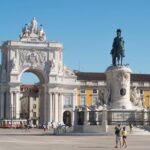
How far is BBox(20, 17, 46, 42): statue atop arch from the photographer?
10706 centimetres

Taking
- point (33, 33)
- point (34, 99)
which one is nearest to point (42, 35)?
point (33, 33)

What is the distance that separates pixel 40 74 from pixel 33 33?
794cm

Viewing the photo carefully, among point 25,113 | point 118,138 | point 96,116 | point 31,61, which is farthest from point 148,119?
point 25,113

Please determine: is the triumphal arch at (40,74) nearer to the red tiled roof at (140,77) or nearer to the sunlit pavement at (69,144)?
the red tiled roof at (140,77)

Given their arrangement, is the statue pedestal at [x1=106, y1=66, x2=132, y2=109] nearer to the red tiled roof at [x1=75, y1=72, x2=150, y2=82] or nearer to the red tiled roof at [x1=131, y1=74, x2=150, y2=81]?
the red tiled roof at [x1=75, y1=72, x2=150, y2=82]

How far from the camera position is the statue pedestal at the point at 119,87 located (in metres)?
51.3

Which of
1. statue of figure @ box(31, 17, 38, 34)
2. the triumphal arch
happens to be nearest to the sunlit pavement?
the triumphal arch

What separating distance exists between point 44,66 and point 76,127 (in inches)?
2086

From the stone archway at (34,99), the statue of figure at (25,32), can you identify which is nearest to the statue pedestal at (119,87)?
the stone archway at (34,99)

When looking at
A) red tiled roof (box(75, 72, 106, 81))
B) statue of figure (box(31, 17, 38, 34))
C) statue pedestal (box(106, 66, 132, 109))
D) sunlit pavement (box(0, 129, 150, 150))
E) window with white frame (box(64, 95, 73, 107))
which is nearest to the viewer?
sunlit pavement (box(0, 129, 150, 150))

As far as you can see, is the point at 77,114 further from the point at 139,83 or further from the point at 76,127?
the point at 139,83

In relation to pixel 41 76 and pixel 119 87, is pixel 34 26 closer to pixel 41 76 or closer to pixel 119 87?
pixel 41 76

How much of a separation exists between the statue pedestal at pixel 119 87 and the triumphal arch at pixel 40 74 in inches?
2045

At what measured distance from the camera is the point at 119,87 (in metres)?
51.3
